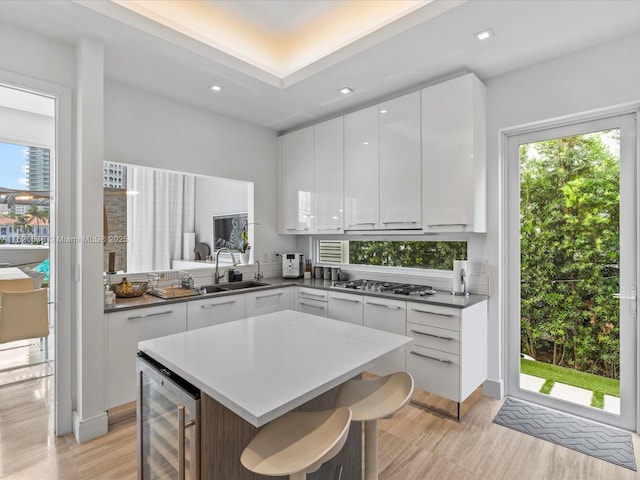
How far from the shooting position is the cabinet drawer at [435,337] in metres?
2.60

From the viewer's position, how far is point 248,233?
419 centimetres

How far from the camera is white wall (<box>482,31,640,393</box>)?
240 cm

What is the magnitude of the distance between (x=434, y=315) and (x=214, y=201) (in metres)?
3.41

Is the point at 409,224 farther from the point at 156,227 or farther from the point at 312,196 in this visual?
the point at 156,227

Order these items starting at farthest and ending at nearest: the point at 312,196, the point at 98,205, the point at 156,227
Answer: the point at 156,227, the point at 312,196, the point at 98,205

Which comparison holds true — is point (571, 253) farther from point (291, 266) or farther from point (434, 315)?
point (291, 266)

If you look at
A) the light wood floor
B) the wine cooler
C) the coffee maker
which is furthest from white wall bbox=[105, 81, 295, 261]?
the wine cooler

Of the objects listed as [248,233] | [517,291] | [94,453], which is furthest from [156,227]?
[517,291]

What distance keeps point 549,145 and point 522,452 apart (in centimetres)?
229

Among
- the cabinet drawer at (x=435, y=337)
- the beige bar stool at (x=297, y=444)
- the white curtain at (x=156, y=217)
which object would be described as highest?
the white curtain at (x=156, y=217)

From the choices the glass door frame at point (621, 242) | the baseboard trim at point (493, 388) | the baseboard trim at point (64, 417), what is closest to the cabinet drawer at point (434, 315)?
the glass door frame at point (621, 242)

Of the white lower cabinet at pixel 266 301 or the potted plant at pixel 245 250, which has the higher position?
the potted plant at pixel 245 250

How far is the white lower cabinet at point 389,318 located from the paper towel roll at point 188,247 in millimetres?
2985

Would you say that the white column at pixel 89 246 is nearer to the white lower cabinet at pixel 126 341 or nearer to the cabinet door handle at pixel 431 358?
the white lower cabinet at pixel 126 341
